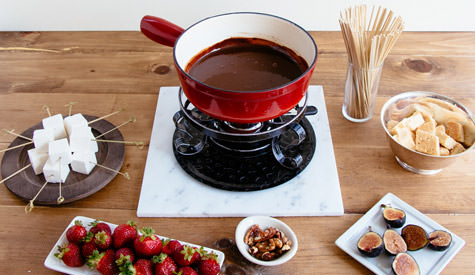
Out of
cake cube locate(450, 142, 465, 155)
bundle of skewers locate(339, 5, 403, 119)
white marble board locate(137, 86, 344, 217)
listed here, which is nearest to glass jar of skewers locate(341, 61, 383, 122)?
bundle of skewers locate(339, 5, 403, 119)

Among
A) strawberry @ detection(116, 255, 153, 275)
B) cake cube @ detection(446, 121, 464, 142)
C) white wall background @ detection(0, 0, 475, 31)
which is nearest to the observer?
strawberry @ detection(116, 255, 153, 275)

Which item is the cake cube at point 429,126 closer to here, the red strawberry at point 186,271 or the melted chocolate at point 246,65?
the melted chocolate at point 246,65

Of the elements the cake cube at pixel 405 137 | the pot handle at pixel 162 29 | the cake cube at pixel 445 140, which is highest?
the pot handle at pixel 162 29

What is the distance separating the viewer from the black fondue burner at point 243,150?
962mm

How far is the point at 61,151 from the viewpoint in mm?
964

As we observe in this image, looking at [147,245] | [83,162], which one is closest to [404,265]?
[147,245]

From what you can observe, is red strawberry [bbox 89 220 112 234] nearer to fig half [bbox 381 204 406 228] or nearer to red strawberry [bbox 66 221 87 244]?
red strawberry [bbox 66 221 87 244]

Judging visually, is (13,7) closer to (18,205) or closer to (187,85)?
(18,205)

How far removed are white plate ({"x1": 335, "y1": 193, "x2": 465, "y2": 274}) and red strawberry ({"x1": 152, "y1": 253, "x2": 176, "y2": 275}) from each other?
13.2 inches

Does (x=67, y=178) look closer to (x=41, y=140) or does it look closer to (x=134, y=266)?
(x=41, y=140)

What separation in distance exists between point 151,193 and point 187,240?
153 millimetres

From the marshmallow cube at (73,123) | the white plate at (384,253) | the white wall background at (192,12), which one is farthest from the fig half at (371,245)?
the white wall background at (192,12)

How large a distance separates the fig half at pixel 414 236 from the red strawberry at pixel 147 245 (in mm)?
503

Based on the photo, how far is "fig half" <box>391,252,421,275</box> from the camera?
79cm
